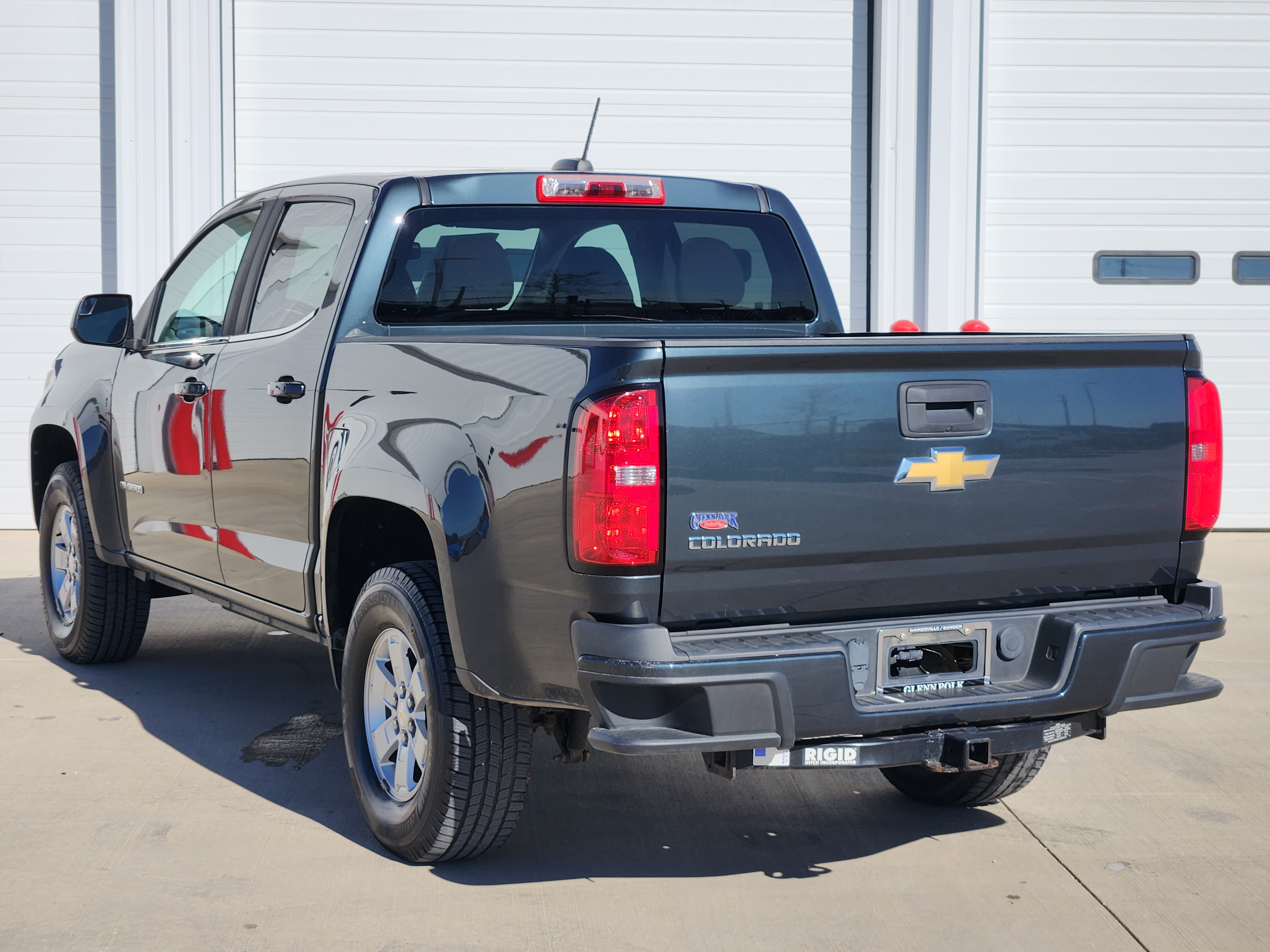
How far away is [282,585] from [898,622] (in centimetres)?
198

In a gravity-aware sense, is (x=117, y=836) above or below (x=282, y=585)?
below

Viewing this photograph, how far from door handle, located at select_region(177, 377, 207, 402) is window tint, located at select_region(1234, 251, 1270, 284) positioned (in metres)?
8.18

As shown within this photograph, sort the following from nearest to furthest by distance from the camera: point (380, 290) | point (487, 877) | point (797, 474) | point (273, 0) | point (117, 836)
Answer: point (797, 474) < point (487, 877) < point (117, 836) < point (380, 290) < point (273, 0)

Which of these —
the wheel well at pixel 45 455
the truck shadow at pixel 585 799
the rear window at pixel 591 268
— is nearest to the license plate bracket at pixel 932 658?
the truck shadow at pixel 585 799

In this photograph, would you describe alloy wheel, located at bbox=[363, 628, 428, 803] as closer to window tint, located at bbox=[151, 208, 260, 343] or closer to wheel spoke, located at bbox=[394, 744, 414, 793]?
wheel spoke, located at bbox=[394, 744, 414, 793]

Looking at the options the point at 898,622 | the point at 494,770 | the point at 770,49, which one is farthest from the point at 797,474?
the point at 770,49

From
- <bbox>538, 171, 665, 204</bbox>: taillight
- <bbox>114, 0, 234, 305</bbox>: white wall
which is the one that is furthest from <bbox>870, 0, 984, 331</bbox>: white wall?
<bbox>538, 171, 665, 204</bbox>: taillight

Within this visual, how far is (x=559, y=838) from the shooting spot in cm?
396

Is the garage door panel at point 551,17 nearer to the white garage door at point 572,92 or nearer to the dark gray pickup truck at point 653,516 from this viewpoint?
the white garage door at point 572,92

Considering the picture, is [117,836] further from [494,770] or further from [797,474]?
[797,474]

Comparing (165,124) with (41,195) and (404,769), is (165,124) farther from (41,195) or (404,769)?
(404,769)

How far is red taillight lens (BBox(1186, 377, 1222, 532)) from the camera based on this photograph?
352 cm

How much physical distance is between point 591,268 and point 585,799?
5.38 feet

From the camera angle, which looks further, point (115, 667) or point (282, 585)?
point (115, 667)
